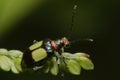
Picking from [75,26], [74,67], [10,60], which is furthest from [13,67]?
[75,26]

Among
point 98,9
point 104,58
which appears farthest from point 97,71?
point 98,9

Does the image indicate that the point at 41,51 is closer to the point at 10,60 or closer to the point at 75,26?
the point at 10,60

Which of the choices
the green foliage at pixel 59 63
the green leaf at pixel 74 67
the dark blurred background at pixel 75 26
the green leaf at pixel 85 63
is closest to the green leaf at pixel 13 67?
the green foliage at pixel 59 63

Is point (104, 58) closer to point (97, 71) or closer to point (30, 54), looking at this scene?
point (97, 71)

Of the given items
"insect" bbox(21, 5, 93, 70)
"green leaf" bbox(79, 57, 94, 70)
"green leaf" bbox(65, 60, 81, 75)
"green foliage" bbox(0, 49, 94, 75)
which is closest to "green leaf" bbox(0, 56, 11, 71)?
"green foliage" bbox(0, 49, 94, 75)

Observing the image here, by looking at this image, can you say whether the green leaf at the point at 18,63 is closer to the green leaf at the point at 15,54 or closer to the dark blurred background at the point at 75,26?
the green leaf at the point at 15,54
